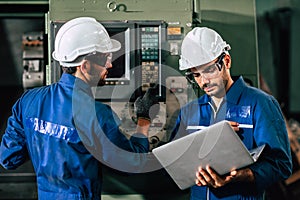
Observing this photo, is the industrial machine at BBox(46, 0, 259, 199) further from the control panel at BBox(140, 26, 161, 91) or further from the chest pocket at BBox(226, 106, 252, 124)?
the chest pocket at BBox(226, 106, 252, 124)

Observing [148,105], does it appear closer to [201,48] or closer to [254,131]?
[201,48]

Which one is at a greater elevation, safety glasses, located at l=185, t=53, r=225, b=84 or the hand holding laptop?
safety glasses, located at l=185, t=53, r=225, b=84

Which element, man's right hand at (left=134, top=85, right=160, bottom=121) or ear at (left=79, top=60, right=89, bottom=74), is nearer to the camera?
ear at (left=79, top=60, right=89, bottom=74)

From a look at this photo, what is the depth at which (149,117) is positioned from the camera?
2367 mm

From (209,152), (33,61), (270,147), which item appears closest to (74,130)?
(209,152)

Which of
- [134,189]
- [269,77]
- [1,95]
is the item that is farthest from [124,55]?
[269,77]

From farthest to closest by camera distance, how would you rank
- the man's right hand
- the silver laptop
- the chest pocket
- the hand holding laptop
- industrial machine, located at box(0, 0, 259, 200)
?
industrial machine, located at box(0, 0, 259, 200)
the man's right hand
the chest pocket
the hand holding laptop
the silver laptop

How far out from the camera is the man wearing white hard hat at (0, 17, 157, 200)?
2141 millimetres

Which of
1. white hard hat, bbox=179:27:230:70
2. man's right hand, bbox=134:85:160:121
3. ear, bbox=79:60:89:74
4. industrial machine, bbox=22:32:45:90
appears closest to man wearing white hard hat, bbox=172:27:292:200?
white hard hat, bbox=179:27:230:70

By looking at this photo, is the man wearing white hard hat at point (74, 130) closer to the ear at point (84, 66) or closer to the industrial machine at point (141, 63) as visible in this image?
the ear at point (84, 66)

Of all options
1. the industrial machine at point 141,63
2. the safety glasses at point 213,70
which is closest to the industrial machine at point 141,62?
the industrial machine at point 141,63

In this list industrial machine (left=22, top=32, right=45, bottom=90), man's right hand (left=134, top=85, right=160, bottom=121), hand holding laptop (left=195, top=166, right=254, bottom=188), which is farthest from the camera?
industrial machine (left=22, top=32, right=45, bottom=90)

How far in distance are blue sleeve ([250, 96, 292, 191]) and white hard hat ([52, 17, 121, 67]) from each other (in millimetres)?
678

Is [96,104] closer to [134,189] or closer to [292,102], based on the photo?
[134,189]
